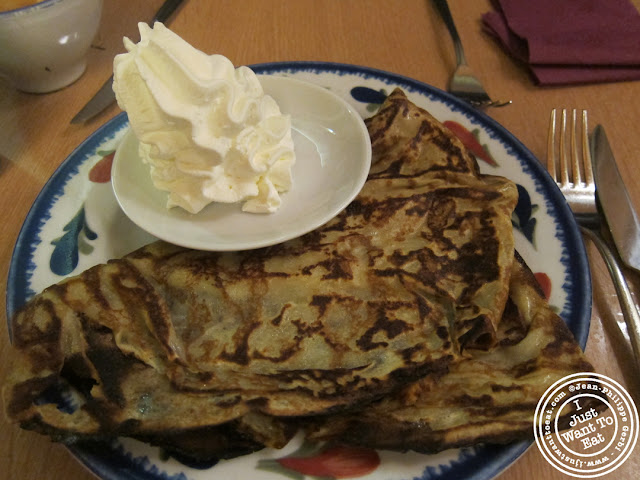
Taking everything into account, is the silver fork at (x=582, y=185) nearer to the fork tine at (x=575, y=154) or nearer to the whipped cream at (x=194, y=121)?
the fork tine at (x=575, y=154)

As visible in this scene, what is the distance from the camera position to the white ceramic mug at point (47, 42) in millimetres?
1646

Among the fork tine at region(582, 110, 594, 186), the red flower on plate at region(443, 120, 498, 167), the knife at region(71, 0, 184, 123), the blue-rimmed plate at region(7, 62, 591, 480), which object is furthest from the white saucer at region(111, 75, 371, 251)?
the fork tine at region(582, 110, 594, 186)

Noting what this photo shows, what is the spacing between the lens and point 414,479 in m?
1.01

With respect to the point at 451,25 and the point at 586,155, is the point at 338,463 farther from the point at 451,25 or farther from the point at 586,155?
the point at 451,25

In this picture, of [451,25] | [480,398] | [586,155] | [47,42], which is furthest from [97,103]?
[586,155]

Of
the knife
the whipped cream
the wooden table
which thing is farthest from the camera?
the knife

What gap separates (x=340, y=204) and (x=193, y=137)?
43 cm

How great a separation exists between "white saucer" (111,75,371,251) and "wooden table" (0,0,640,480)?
0.53 m

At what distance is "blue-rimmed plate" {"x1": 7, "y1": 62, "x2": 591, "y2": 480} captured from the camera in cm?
102

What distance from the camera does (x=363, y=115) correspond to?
1.89 metres

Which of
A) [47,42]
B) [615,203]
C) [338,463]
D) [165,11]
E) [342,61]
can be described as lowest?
[338,463]

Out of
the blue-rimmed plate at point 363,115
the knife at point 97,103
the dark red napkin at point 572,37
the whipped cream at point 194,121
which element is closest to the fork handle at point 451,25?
the dark red napkin at point 572,37

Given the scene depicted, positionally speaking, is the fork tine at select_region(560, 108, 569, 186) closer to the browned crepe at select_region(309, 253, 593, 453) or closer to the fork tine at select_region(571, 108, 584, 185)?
the fork tine at select_region(571, 108, 584, 185)

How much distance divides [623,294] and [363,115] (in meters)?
1.12
